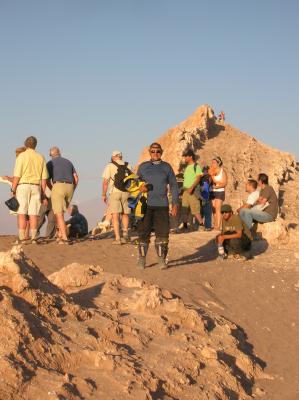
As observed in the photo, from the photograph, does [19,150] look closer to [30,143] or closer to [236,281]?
[30,143]

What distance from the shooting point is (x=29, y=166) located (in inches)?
440

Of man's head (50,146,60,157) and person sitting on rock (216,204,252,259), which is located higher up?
man's head (50,146,60,157)

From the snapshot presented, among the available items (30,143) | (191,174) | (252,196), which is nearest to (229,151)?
(191,174)

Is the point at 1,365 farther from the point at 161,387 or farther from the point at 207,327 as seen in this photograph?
the point at 207,327

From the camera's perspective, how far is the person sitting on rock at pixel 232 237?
10.6m

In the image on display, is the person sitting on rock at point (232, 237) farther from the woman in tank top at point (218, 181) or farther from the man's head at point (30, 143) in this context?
the man's head at point (30, 143)

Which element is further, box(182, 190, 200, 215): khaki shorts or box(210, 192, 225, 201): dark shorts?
box(210, 192, 225, 201): dark shorts

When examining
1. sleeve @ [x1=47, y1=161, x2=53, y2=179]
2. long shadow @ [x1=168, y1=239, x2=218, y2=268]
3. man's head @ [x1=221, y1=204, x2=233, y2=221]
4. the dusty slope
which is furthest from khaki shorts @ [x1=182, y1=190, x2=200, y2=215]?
the dusty slope

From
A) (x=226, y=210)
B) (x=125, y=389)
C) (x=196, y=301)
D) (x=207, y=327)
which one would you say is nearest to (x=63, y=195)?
(x=226, y=210)

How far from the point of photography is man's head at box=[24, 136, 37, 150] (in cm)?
1125

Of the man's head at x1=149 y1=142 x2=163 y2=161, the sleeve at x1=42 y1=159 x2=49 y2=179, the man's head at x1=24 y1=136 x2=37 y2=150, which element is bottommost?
the sleeve at x1=42 y1=159 x2=49 y2=179

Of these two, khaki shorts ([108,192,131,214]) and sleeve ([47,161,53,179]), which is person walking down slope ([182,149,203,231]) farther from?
sleeve ([47,161,53,179])

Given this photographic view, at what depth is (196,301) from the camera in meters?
7.85

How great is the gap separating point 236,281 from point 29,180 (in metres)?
4.39
